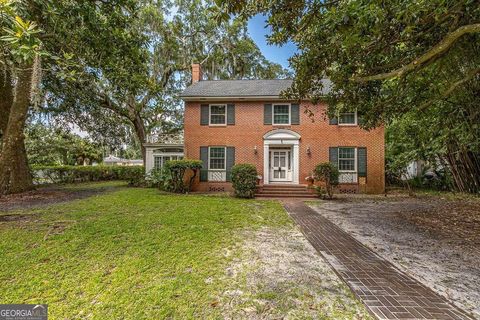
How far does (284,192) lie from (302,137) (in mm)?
3115

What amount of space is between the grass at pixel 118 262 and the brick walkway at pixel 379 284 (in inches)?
61.8

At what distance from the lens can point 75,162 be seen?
24.8 metres

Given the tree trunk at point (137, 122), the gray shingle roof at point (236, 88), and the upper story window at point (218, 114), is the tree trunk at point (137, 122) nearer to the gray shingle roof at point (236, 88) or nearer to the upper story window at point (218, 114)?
the gray shingle roof at point (236, 88)

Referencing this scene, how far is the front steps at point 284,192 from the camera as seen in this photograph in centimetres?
1095

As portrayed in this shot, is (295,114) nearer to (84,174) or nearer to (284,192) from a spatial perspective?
(284,192)

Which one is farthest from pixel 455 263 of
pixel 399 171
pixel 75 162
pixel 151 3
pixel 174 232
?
pixel 75 162

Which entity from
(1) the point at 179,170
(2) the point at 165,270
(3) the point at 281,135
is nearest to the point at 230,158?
(1) the point at 179,170

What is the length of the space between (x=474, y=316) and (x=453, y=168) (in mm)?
12433

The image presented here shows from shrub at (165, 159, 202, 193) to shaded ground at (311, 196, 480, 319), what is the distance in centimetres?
603

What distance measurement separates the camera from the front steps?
10953 millimetres

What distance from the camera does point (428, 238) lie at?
4887 mm

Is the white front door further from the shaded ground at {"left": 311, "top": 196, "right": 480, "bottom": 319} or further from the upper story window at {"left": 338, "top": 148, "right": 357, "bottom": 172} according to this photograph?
the shaded ground at {"left": 311, "top": 196, "right": 480, "bottom": 319}

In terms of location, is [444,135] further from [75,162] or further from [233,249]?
[75,162]

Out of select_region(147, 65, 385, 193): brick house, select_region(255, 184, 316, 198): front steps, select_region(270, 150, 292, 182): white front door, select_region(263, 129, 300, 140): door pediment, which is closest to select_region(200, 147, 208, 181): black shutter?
select_region(147, 65, 385, 193): brick house
